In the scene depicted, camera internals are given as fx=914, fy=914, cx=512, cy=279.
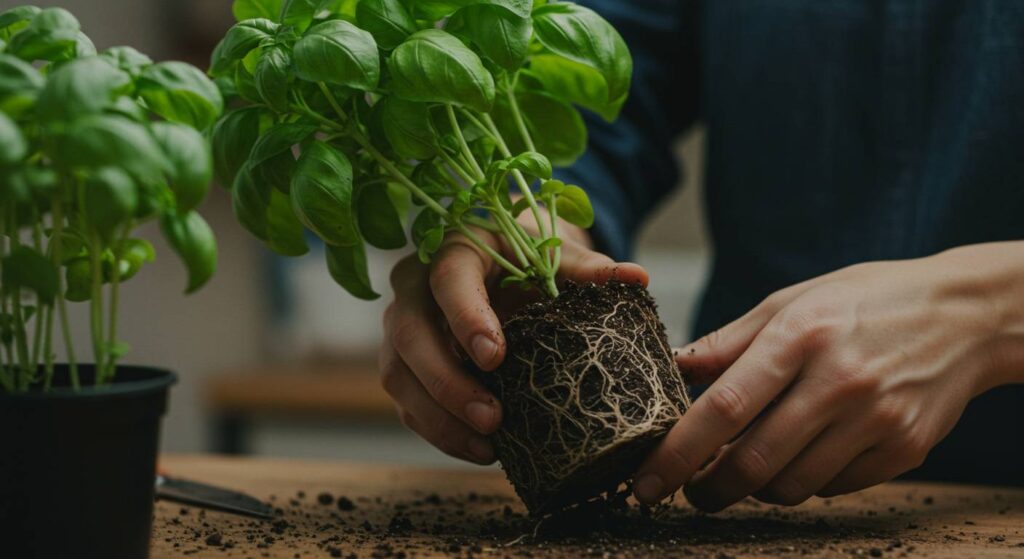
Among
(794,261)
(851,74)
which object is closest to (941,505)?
(794,261)

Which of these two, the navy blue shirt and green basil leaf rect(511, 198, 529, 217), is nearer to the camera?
green basil leaf rect(511, 198, 529, 217)

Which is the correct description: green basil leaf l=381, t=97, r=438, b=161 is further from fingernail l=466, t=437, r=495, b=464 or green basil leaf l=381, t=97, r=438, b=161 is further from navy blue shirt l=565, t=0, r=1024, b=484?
navy blue shirt l=565, t=0, r=1024, b=484

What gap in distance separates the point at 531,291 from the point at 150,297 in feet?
6.78

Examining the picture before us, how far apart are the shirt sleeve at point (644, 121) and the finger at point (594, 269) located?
0.41m

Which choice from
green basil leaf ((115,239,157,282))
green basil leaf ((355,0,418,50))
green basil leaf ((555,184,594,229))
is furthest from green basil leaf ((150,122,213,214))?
green basil leaf ((555,184,594,229))

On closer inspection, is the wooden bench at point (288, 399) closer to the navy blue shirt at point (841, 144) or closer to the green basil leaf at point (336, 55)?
the navy blue shirt at point (841, 144)

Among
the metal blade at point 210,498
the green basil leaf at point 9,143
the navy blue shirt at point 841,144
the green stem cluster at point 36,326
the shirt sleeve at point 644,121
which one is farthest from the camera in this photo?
the shirt sleeve at point 644,121

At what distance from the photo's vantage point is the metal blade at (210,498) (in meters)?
0.94

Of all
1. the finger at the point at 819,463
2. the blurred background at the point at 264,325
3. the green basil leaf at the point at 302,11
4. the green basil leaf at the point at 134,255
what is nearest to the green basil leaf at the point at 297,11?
the green basil leaf at the point at 302,11

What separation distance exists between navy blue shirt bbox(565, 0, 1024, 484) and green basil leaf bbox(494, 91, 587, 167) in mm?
347

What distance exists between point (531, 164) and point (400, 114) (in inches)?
4.5

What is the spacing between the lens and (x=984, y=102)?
114 centimetres

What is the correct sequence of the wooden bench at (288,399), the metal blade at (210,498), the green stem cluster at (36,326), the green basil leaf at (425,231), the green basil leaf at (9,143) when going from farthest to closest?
the wooden bench at (288,399) < the metal blade at (210,498) < the green basil leaf at (425,231) < the green stem cluster at (36,326) < the green basil leaf at (9,143)

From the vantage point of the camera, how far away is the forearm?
87 centimetres
